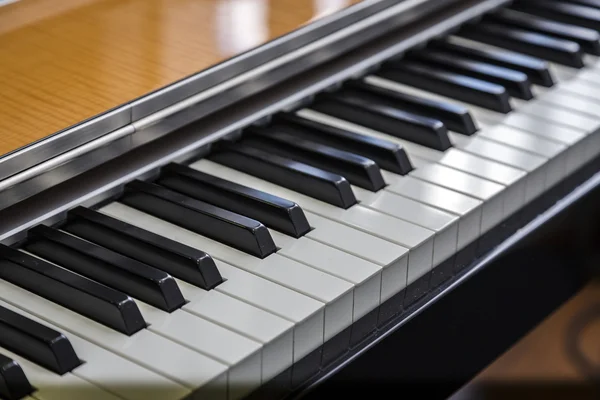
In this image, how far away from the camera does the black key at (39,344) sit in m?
1.06

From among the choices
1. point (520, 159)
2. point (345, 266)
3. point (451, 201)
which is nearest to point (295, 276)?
point (345, 266)

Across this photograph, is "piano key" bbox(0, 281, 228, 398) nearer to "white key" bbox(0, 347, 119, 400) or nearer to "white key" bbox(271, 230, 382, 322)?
"white key" bbox(0, 347, 119, 400)

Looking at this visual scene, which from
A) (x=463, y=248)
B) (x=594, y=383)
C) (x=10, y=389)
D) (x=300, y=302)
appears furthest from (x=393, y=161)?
(x=594, y=383)

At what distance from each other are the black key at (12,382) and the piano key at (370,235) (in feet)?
1.38

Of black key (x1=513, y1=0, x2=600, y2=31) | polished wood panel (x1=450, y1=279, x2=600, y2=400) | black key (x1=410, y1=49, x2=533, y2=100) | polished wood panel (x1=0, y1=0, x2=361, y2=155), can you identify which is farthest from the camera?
polished wood panel (x1=450, y1=279, x2=600, y2=400)

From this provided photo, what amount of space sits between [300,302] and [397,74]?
70 centimetres

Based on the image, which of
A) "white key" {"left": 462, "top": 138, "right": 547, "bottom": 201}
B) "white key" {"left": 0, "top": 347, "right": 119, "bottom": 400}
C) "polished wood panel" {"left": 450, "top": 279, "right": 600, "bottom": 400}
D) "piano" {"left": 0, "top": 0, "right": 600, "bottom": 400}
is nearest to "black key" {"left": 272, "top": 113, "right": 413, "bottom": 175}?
"piano" {"left": 0, "top": 0, "right": 600, "bottom": 400}

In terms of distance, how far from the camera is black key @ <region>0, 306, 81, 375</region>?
3.47 ft

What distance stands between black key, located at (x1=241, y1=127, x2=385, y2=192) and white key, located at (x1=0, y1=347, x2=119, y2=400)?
0.53 m

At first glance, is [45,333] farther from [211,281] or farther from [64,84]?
[64,84]

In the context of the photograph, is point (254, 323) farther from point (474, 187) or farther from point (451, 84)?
point (451, 84)

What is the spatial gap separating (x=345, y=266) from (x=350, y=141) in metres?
0.33

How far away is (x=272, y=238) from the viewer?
4.27 feet

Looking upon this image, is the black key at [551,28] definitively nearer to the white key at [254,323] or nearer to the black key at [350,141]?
the black key at [350,141]
